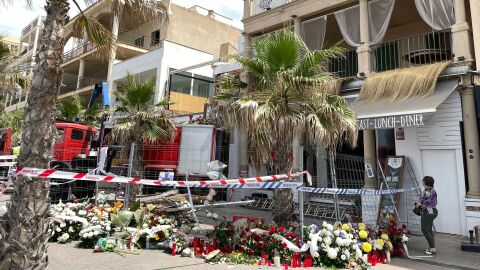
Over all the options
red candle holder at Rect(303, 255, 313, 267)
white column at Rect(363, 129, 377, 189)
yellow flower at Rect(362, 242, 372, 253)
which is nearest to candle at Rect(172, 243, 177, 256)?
red candle holder at Rect(303, 255, 313, 267)

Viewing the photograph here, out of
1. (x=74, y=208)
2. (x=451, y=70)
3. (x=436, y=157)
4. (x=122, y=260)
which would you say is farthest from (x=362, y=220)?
(x=74, y=208)

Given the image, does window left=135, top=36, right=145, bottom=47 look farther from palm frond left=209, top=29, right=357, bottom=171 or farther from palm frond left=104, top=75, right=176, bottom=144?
palm frond left=209, top=29, right=357, bottom=171

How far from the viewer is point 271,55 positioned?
731cm

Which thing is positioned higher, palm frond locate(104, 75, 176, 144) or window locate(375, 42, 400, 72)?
window locate(375, 42, 400, 72)

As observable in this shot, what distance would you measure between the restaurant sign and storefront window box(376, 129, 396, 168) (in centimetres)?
178

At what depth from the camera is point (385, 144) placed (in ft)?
37.8

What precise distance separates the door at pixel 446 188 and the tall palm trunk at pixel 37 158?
967 cm

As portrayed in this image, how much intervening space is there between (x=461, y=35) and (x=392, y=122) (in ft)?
10.6

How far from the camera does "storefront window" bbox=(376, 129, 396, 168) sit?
11.4 meters

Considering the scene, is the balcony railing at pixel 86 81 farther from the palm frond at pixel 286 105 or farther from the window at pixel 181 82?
the palm frond at pixel 286 105

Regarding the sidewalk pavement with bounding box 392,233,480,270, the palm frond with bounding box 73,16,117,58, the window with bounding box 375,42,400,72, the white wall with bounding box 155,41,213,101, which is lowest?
the sidewalk pavement with bounding box 392,233,480,270

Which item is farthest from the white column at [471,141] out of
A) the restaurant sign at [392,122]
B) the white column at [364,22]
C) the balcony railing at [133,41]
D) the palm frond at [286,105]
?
the balcony railing at [133,41]

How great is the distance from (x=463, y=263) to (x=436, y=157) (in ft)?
13.0

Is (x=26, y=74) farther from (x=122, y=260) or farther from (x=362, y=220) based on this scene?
(x=362, y=220)
